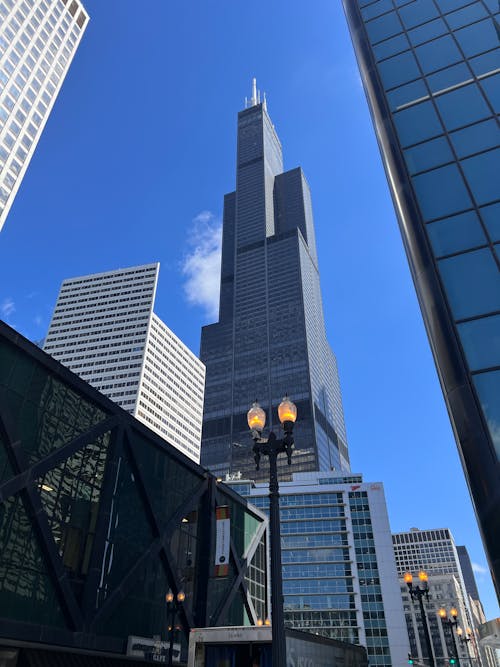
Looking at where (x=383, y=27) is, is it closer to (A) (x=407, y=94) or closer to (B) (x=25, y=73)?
(A) (x=407, y=94)

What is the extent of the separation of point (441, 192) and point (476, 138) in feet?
8.56

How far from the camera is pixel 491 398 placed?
12.5 metres

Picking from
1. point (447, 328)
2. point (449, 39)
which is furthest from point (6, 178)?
point (447, 328)

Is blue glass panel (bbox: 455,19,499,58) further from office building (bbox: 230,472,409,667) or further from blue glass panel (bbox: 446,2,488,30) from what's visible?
office building (bbox: 230,472,409,667)

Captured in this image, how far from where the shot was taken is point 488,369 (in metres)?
12.9

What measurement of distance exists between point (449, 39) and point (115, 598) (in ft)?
99.6

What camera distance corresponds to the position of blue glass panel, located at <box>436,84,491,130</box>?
18.0 m

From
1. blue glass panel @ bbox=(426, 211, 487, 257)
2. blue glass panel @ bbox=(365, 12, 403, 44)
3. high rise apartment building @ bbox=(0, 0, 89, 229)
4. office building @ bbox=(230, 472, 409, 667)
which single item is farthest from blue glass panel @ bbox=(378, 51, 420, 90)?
office building @ bbox=(230, 472, 409, 667)

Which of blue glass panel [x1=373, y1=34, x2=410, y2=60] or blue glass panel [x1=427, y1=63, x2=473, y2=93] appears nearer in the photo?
blue glass panel [x1=427, y1=63, x2=473, y2=93]

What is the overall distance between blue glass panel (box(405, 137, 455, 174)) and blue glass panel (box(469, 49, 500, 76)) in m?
3.58

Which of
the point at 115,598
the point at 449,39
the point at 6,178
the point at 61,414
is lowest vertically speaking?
the point at 115,598

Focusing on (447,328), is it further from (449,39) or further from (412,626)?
(412,626)

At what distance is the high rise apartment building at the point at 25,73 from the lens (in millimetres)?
93938

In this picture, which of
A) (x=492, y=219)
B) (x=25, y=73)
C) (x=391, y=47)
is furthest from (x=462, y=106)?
(x=25, y=73)
